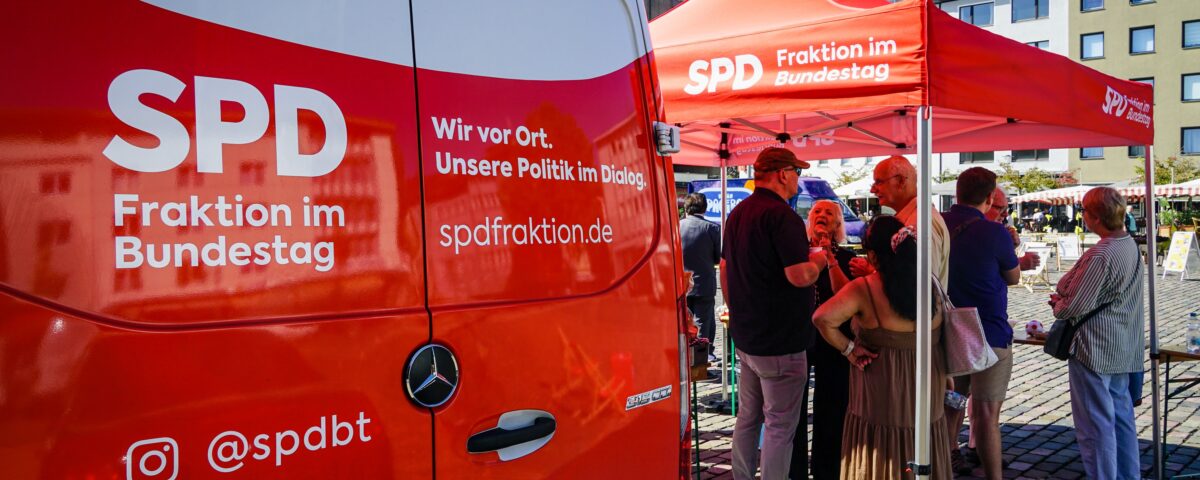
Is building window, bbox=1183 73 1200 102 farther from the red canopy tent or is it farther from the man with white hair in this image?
the man with white hair

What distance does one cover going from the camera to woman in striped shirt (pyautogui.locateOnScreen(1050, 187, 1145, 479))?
4160mm

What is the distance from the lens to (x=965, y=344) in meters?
3.51

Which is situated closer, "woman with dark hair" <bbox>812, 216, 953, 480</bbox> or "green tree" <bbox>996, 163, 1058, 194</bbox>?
"woman with dark hair" <bbox>812, 216, 953, 480</bbox>

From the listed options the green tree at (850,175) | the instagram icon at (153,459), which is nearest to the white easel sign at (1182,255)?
the instagram icon at (153,459)

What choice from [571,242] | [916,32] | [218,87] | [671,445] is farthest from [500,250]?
[916,32]

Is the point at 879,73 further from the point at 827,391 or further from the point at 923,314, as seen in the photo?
the point at 827,391

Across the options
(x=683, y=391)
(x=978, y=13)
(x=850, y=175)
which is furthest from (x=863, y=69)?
(x=978, y=13)

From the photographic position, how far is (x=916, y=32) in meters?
3.16

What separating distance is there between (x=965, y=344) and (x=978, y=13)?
51.9 m

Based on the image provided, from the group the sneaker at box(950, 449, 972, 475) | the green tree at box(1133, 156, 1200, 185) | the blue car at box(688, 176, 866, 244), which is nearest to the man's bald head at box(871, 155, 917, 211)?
the sneaker at box(950, 449, 972, 475)

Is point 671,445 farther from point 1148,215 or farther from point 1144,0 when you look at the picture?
point 1144,0

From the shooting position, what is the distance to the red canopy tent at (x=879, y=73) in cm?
321

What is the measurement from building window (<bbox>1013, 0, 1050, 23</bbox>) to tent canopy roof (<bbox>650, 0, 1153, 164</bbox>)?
49681mm

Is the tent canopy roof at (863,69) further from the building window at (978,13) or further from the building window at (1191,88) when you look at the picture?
the building window at (1191,88)
